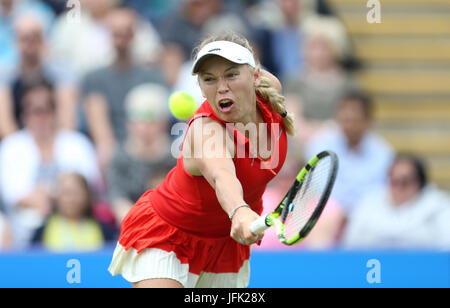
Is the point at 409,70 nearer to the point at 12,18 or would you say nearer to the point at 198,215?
the point at 12,18

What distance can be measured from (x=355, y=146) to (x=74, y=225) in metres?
2.67

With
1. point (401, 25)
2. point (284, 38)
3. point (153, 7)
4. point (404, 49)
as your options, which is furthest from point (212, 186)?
point (401, 25)

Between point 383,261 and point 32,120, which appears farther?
point 32,120

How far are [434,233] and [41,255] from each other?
313cm

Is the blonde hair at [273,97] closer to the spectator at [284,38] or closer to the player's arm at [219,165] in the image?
the player's arm at [219,165]

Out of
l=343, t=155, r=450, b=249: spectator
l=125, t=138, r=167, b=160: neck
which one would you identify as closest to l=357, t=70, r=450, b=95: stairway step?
l=343, t=155, r=450, b=249: spectator

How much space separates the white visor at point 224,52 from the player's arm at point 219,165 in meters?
0.29

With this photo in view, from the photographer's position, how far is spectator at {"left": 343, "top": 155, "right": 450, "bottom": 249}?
6598mm

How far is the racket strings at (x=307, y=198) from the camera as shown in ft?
12.3

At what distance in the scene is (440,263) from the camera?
6.11 meters

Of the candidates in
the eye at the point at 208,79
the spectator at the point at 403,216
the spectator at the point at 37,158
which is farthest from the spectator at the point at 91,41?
the eye at the point at 208,79

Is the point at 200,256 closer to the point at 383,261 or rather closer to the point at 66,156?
the point at 383,261

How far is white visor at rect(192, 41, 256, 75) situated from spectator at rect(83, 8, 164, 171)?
397 cm

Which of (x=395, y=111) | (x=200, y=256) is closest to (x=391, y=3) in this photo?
(x=395, y=111)
